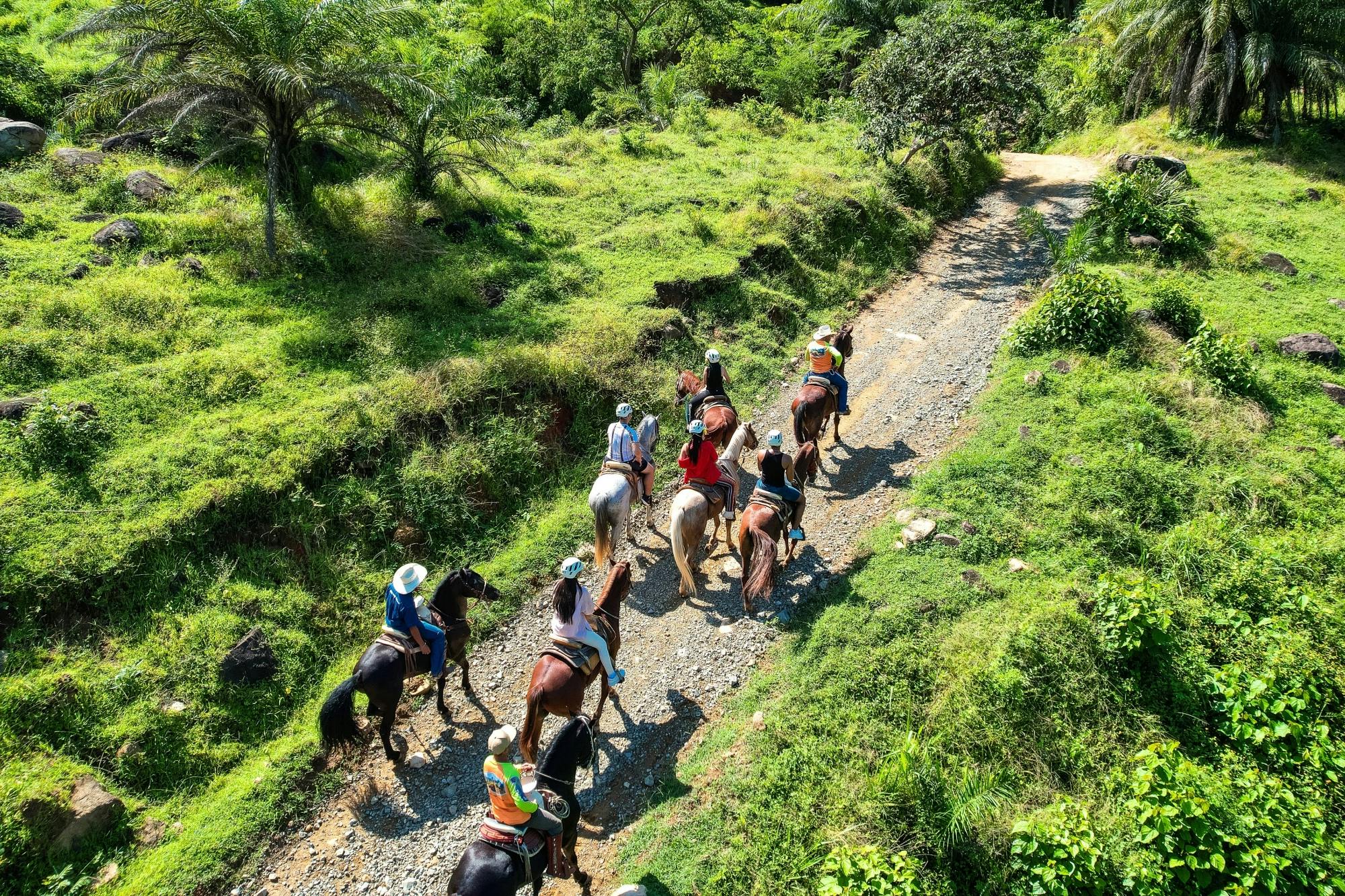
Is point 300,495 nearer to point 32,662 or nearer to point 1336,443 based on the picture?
point 32,662

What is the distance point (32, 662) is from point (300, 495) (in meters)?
3.18

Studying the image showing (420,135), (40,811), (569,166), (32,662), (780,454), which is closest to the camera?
(40,811)

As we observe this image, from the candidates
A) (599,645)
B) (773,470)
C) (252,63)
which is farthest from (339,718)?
(252,63)

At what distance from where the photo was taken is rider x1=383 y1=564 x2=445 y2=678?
7480 mm

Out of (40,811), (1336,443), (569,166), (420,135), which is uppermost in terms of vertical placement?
(420,135)

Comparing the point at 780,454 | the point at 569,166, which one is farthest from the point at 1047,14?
the point at 780,454

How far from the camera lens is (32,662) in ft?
25.0

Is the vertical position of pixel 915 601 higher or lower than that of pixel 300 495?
lower

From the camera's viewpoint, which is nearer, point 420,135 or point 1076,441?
point 1076,441

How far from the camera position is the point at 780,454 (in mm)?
9211

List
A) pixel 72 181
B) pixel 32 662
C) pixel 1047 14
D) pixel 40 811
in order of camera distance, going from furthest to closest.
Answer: pixel 1047 14, pixel 72 181, pixel 32 662, pixel 40 811

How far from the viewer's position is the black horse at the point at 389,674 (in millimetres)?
7094

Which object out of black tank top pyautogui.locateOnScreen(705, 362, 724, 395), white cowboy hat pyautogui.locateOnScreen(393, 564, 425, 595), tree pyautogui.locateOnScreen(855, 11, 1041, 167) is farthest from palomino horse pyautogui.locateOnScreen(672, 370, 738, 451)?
tree pyautogui.locateOnScreen(855, 11, 1041, 167)

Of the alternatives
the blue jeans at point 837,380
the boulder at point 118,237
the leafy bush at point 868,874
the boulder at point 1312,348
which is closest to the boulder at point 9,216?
the boulder at point 118,237
